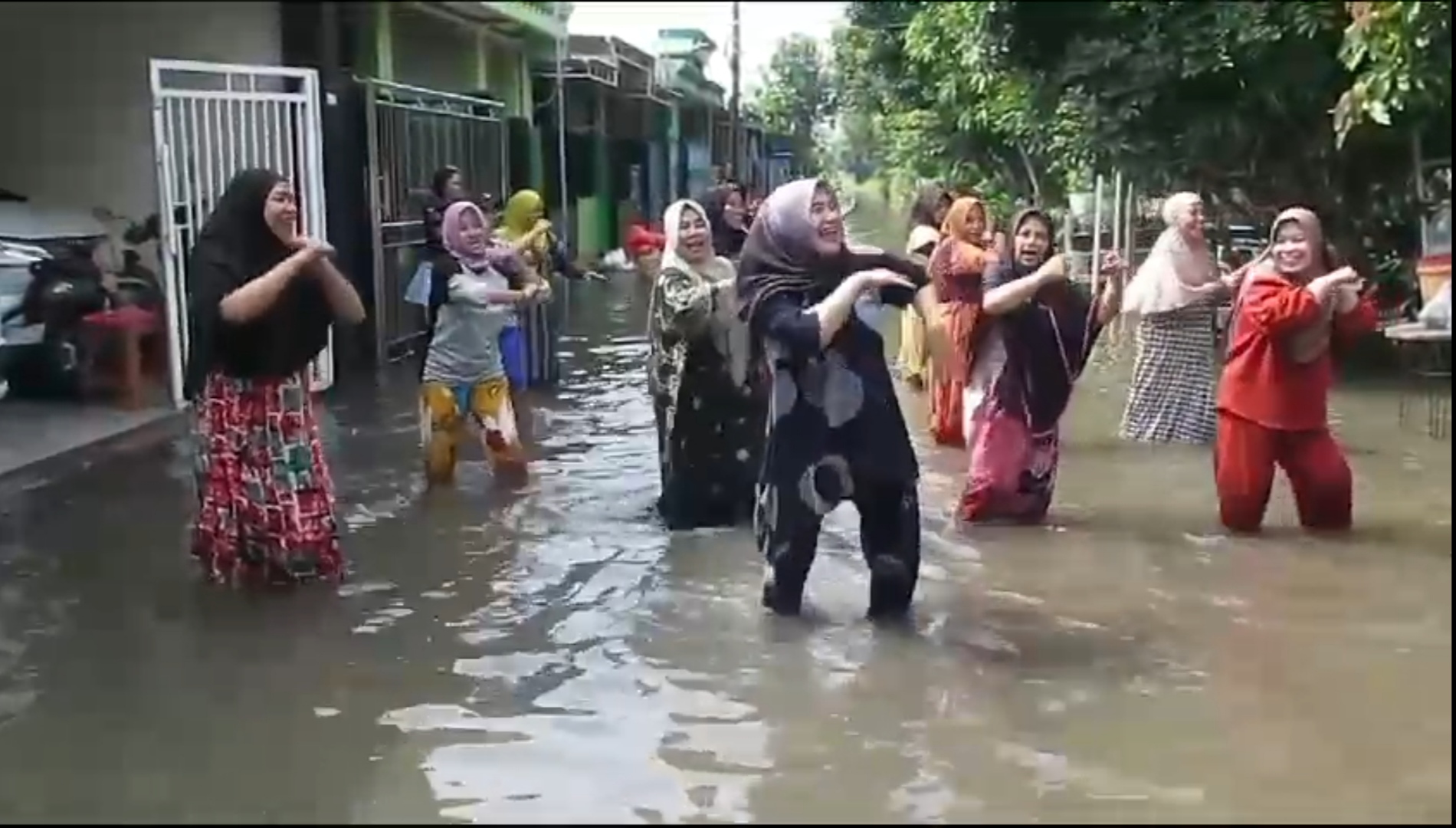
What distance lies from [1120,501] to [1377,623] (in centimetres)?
257

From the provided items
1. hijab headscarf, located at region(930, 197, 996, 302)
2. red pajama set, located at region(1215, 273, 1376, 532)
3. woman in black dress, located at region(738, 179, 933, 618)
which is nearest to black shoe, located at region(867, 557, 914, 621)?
woman in black dress, located at region(738, 179, 933, 618)

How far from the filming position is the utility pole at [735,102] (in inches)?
269

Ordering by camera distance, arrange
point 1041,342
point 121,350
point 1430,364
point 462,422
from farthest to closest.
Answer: point 121,350 → point 462,422 → point 1041,342 → point 1430,364

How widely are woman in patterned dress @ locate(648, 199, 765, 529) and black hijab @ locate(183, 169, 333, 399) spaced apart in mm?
1381

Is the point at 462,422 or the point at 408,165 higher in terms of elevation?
the point at 408,165

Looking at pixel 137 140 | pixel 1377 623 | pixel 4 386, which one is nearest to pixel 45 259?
pixel 4 386

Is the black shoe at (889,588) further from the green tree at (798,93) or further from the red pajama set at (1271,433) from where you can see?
the green tree at (798,93)

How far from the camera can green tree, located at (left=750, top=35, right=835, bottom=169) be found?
701 centimetres

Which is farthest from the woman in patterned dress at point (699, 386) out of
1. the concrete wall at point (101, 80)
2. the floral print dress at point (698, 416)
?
the concrete wall at point (101, 80)

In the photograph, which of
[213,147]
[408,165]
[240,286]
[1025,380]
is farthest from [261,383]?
[408,165]

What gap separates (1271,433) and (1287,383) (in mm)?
194

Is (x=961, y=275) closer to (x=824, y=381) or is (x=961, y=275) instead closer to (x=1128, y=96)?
(x=824, y=381)

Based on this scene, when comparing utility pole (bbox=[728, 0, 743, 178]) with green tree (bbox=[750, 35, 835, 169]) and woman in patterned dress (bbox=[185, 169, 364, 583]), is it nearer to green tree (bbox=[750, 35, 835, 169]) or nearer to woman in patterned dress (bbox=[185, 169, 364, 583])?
green tree (bbox=[750, 35, 835, 169])

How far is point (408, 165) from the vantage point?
41.5ft
